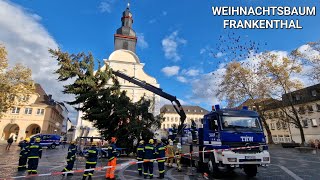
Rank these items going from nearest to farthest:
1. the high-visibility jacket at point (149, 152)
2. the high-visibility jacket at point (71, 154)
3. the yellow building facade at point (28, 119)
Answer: the high-visibility jacket at point (71, 154)
the high-visibility jacket at point (149, 152)
the yellow building facade at point (28, 119)

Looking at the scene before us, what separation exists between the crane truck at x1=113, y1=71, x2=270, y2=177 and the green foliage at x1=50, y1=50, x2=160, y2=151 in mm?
10711

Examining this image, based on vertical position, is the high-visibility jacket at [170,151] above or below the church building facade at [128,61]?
below

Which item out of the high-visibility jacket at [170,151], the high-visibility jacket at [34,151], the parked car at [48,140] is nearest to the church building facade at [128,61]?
the parked car at [48,140]

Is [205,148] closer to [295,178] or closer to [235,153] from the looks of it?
[235,153]

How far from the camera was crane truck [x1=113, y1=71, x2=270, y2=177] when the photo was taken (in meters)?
9.70

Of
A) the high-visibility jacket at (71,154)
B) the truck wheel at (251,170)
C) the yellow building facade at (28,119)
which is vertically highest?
the yellow building facade at (28,119)

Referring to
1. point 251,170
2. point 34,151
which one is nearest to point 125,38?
point 34,151

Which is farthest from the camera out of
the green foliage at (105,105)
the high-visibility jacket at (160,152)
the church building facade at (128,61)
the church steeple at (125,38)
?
the church steeple at (125,38)

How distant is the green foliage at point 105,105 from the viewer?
2191 centimetres

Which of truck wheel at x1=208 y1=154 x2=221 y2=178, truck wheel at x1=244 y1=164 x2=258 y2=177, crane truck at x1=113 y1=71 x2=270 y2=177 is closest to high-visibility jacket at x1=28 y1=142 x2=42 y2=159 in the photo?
crane truck at x1=113 y1=71 x2=270 y2=177

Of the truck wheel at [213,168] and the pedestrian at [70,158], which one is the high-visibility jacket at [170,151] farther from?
the pedestrian at [70,158]

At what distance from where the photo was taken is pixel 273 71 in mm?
33938

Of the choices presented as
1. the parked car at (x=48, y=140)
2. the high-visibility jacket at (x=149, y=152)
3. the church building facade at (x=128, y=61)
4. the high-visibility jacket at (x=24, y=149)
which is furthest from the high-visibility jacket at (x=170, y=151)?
the church building facade at (x=128, y=61)

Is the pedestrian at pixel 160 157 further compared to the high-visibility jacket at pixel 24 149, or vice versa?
the high-visibility jacket at pixel 24 149
